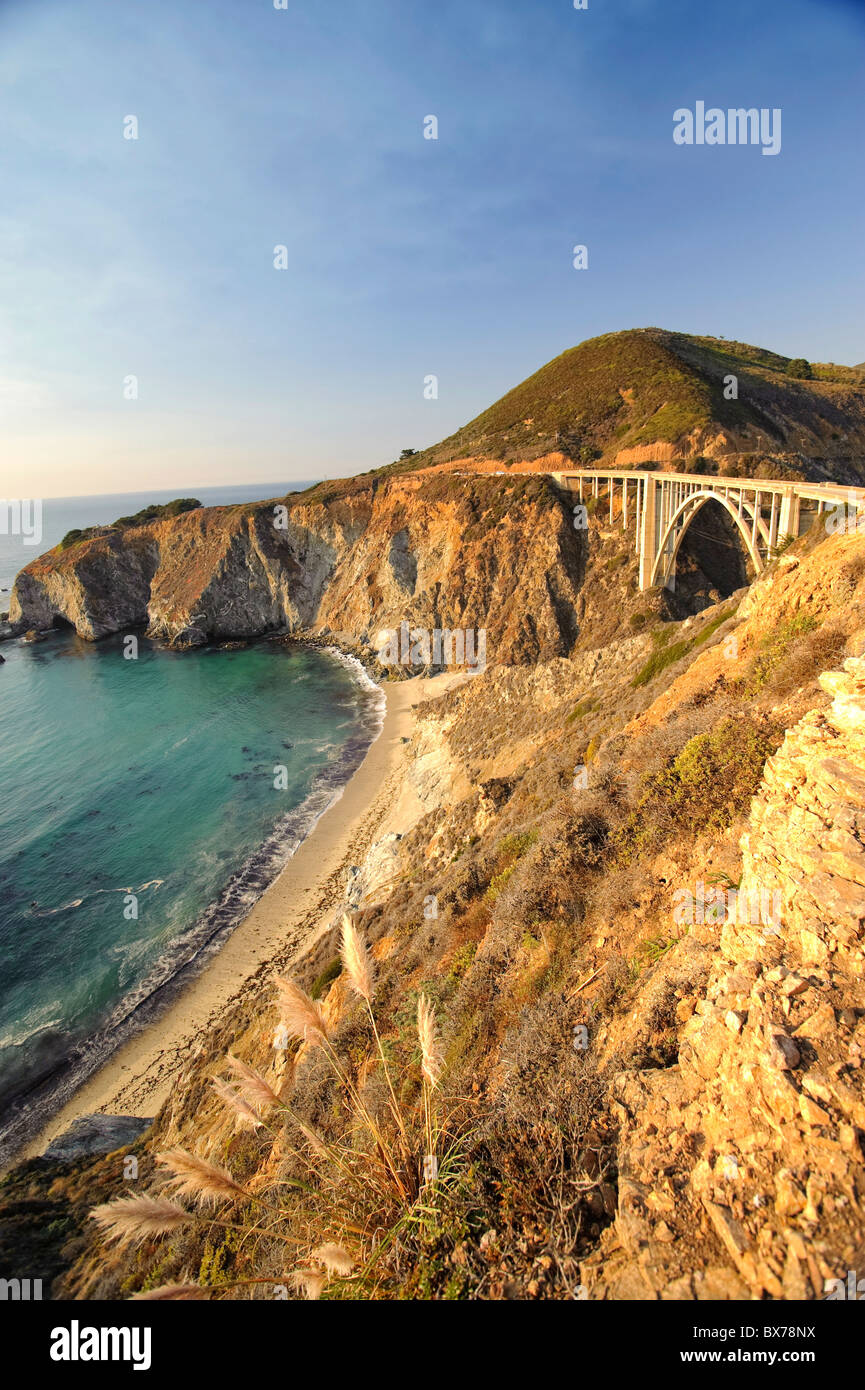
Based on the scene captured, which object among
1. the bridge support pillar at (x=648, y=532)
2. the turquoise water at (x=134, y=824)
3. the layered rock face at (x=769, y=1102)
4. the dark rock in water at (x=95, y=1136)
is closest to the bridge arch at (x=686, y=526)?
the bridge support pillar at (x=648, y=532)

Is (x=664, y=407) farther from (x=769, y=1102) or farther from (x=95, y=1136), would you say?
(x=95, y=1136)

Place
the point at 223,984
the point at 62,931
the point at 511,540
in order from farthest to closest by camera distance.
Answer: the point at 511,540, the point at 62,931, the point at 223,984

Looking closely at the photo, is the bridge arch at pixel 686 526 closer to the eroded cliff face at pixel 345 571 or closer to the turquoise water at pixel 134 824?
the eroded cliff face at pixel 345 571

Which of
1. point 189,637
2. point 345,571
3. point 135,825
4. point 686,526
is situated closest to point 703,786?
point 686,526

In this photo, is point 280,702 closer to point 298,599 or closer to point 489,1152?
point 298,599

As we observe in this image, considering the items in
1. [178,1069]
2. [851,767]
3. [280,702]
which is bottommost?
[178,1069]

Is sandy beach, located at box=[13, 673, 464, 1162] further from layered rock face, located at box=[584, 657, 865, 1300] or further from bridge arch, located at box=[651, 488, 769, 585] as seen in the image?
bridge arch, located at box=[651, 488, 769, 585]
